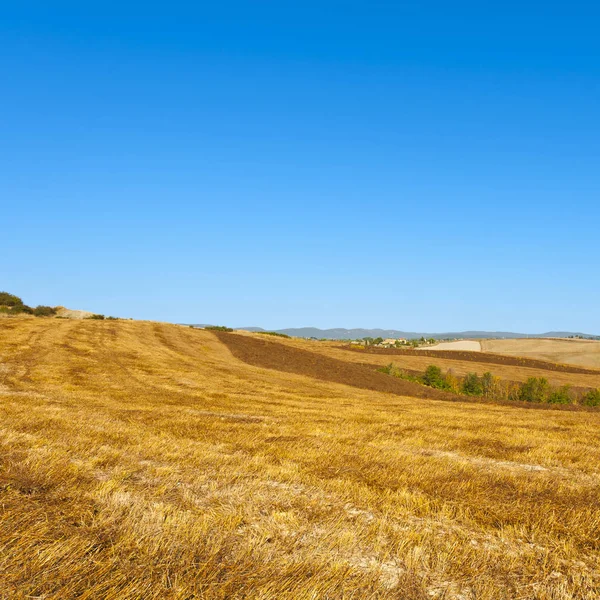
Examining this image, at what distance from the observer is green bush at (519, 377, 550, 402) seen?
4594cm

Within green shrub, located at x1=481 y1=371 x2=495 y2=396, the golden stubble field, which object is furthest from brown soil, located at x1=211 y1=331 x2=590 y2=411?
the golden stubble field

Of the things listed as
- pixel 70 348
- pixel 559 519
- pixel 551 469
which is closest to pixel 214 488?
pixel 559 519

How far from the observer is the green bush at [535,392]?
4594cm

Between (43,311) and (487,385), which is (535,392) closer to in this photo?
(487,385)

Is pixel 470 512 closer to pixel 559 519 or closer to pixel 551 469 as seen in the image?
pixel 559 519

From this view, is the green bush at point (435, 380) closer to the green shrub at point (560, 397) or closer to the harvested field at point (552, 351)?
the green shrub at point (560, 397)

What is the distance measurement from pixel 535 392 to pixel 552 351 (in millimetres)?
67568

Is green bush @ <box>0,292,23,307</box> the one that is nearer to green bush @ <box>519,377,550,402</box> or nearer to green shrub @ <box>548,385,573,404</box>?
green bush @ <box>519,377,550,402</box>

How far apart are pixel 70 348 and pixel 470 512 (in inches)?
1469

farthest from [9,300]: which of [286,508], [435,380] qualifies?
[286,508]

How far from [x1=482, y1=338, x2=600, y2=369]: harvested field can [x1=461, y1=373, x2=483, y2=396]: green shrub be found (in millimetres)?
46714

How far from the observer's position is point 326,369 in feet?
153

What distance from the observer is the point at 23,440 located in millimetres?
9922

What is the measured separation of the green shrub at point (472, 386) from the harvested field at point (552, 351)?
4671 centimetres
